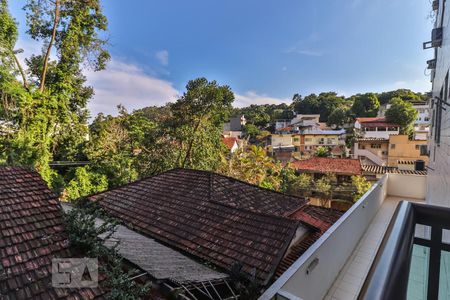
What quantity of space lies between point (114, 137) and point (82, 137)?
74.5 inches

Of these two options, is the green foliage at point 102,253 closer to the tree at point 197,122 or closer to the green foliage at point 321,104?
the tree at point 197,122

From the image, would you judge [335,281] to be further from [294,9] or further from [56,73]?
[56,73]

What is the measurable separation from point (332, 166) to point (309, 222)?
15.9 meters

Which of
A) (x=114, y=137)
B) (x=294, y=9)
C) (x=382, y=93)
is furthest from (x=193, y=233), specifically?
(x=382, y=93)

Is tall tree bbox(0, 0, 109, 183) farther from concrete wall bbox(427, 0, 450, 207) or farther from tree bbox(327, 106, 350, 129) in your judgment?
tree bbox(327, 106, 350, 129)

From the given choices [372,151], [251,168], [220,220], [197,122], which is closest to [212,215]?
[220,220]

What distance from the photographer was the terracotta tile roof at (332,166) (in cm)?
2002

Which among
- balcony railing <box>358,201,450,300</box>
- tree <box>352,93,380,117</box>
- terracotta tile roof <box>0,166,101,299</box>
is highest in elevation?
tree <box>352,93,380,117</box>

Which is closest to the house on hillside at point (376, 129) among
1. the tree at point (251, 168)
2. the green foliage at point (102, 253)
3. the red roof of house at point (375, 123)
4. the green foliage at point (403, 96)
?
the red roof of house at point (375, 123)

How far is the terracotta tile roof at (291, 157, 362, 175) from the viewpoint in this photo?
2002cm

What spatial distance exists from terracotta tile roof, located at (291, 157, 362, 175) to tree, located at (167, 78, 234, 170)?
10566mm

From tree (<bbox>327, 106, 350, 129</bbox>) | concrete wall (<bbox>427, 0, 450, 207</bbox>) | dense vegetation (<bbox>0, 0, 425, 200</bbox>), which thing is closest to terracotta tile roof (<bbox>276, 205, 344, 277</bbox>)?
concrete wall (<bbox>427, 0, 450, 207</bbox>)
